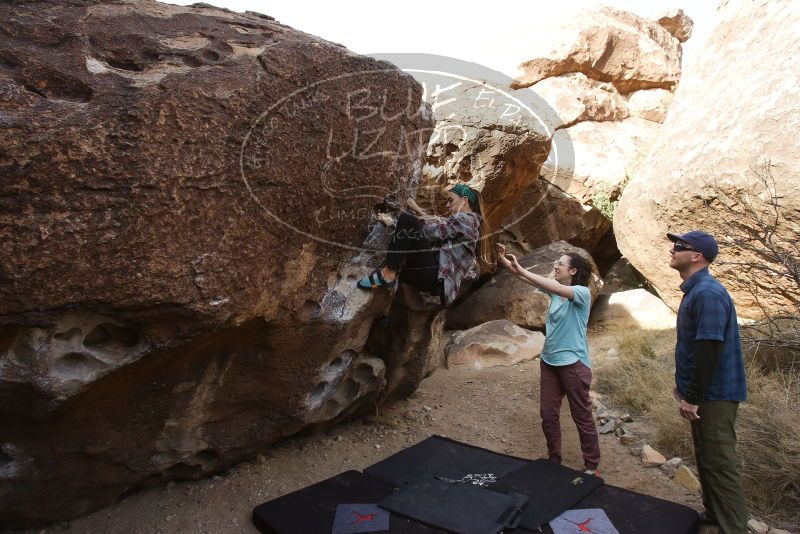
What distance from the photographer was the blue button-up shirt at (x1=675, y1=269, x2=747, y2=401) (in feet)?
8.25

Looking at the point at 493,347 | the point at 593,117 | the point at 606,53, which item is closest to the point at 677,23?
the point at 606,53

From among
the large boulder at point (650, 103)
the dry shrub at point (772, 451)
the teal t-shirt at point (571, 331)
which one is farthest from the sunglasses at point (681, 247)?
the large boulder at point (650, 103)

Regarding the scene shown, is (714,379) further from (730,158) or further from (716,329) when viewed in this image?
(730,158)

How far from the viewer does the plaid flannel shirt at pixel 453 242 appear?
11.0 feet

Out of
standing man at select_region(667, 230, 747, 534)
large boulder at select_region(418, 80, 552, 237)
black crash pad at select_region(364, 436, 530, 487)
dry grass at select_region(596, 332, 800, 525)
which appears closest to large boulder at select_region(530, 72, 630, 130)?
large boulder at select_region(418, 80, 552, 237)

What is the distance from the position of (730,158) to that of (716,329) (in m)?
3.28

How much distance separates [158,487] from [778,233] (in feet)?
16.4

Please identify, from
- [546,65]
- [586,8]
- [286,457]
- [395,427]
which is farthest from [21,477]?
[586,8]

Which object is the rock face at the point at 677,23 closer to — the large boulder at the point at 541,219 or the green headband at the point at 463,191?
the large boulder at the point at 541,219

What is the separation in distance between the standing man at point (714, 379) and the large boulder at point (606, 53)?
773 centimetres

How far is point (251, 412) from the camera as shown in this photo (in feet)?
10.7

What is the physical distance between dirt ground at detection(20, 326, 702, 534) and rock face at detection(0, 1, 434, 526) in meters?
0.15

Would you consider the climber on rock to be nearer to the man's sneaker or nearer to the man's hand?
the man's hand

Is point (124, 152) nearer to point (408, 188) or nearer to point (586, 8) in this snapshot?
point (408, 188)
